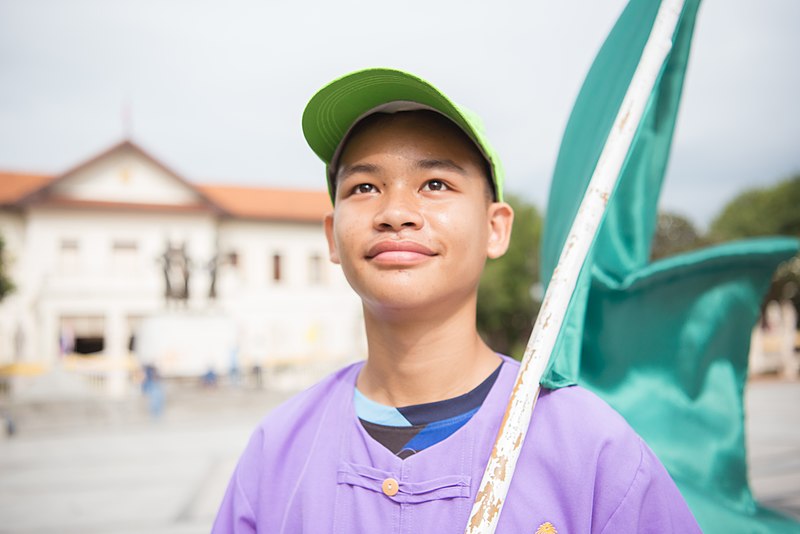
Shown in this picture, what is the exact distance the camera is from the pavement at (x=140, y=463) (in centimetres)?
555

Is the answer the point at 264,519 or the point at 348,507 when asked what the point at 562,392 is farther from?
the point at 264,519

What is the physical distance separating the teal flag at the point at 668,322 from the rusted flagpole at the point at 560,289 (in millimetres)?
280

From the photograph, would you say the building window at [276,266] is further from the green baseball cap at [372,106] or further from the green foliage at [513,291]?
the green baseball cap at [372,106]

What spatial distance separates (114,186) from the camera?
28844 millimetres

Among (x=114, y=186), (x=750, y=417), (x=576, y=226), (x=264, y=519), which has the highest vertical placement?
(x=114, y=186)

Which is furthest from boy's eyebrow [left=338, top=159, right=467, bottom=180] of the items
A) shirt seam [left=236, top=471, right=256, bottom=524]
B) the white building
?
the white building

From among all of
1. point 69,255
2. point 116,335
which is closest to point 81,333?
point 116,335

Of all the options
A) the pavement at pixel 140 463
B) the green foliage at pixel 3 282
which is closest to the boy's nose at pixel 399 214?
the pavement at pixel 140 463

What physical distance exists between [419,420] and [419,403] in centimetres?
5

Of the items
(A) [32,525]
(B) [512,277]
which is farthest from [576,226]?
(B) [512,277]

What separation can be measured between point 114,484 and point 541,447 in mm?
7108

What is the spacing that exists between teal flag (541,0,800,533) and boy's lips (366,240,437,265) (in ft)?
1.79

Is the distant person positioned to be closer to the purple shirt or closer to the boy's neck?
the purple shirt

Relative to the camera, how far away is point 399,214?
1322 millimetres
